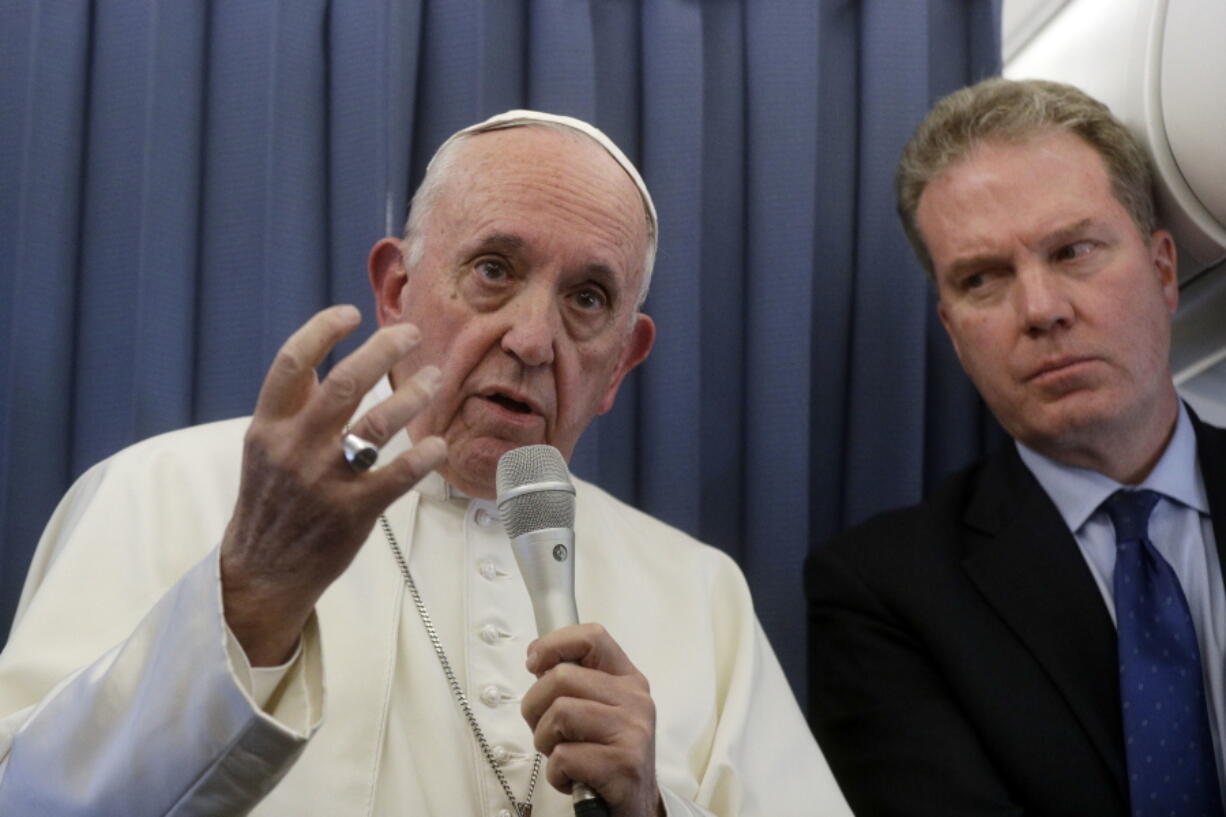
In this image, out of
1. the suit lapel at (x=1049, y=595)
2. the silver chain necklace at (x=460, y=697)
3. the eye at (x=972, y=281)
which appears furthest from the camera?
the eye at (x=972, y=281)

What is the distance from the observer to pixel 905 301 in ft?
9.08

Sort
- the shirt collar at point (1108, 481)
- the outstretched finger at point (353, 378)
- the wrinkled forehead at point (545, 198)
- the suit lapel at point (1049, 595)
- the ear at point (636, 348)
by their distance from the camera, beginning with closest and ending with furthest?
the outstretched finger at point (353, 378)
the wrinkled forehead at point (545, 198)
the suit lapel at point (1049, 595)
the ear at point (636, 348)
the shirt collar at point (1108, 481)

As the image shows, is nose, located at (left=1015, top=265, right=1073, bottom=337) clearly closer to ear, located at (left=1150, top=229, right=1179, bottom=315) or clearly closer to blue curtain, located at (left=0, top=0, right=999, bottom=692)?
ear, located at (left=1150, top=229, right=1179, bottom=315)

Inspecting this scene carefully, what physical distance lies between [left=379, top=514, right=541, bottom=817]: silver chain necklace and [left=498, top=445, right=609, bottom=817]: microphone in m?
0.40

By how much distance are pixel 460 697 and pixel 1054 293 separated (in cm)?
122

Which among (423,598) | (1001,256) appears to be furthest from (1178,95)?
(423,598)

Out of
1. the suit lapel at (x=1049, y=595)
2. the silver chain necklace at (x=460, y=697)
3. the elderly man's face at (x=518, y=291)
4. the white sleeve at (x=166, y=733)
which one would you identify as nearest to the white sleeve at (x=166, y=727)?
the white sleeve at (x=166, y=733)

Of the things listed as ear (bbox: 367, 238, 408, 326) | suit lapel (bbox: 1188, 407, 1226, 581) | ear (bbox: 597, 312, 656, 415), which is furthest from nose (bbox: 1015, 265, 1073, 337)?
ear (bbox: 367, 238, 408, 326)

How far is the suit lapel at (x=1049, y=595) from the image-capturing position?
2129 mm

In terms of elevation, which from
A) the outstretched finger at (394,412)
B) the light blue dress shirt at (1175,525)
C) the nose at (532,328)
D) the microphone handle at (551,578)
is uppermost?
the nose at (532,328)

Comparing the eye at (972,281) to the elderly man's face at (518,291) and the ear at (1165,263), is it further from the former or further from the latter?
the elderly man's face at (518,291)

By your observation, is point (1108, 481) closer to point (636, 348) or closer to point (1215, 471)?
point (1215, 471)

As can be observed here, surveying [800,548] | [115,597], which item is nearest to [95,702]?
[115,597]

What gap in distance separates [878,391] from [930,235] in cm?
35
